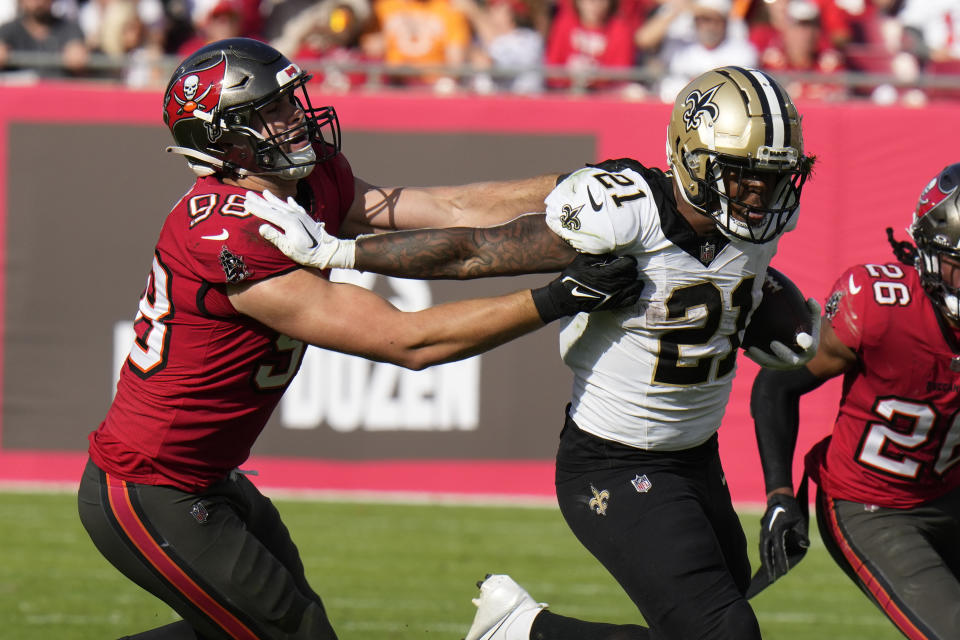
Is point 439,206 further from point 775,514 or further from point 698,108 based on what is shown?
point 775,514

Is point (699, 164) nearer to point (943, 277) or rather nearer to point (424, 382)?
point (943, 277)

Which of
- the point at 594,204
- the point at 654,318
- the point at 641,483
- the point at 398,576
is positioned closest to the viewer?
the point at 594,204

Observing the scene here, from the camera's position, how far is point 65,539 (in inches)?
281

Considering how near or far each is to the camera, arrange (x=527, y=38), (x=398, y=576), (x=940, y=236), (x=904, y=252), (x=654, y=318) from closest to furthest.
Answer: (x=654, y=318), (x=940, y=236), (x=904, y=252), (x=398, y=576), (x=527, y=38)

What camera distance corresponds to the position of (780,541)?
3.76 m

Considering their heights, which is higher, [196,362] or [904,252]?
[904,252]

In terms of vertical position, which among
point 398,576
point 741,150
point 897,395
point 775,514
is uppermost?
point 741,150

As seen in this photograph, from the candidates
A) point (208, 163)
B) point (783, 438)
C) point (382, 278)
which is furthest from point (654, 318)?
point (382, 278)

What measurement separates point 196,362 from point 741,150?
5.11 ft

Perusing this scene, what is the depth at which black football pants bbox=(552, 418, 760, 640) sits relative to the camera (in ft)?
11.0

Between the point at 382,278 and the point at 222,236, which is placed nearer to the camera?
the point at 222,236

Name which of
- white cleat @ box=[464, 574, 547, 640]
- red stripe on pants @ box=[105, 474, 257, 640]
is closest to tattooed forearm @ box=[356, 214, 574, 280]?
red stripe on pants @ box=[105, 474, 257, 640]

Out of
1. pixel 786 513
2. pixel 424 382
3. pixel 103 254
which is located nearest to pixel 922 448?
pixel 786 513

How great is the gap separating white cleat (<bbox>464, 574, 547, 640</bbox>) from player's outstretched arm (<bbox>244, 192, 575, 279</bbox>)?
103 cm
